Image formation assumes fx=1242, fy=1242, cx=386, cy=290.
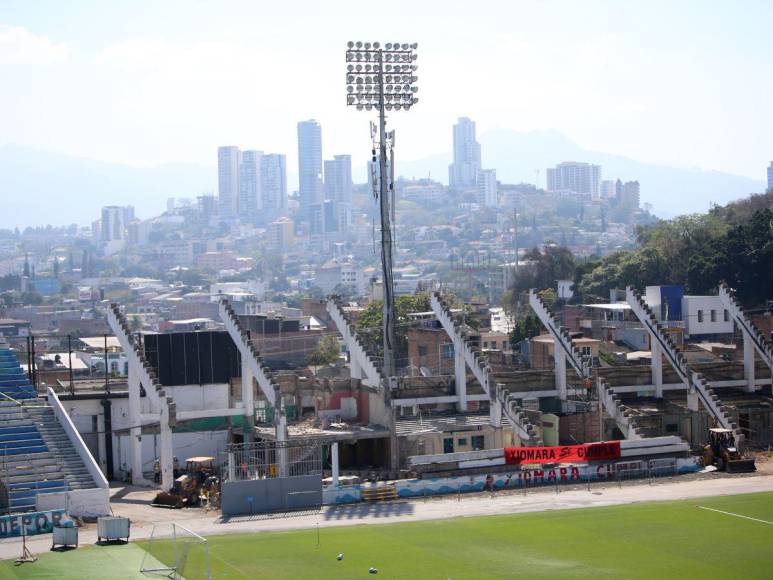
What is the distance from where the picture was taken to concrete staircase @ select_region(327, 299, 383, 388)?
161ft

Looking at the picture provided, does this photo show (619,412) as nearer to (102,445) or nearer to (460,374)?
(460,374)

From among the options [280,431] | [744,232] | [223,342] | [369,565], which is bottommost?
[369,565]

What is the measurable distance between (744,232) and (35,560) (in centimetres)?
7714

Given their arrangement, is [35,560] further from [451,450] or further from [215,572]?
[451,450]

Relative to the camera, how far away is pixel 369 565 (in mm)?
32375

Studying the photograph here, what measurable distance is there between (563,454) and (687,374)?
1025 centimetres

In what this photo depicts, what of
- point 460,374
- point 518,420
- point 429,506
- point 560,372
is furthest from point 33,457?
point 560,372

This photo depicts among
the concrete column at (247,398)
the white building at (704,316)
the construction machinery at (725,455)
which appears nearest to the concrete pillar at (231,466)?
the concrete column at (247,398)

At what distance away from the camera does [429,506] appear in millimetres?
40875

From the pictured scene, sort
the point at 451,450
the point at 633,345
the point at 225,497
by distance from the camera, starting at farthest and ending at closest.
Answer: the point at 633,345 < the point at 451,450 < the point at 225,497

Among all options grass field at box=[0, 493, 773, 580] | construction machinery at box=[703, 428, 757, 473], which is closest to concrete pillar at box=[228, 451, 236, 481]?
grass field at box=[0, 493, 773, 580]

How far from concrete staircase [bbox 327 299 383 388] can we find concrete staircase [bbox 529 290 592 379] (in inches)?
315

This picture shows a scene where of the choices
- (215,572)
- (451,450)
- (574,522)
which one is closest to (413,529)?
(574,522)

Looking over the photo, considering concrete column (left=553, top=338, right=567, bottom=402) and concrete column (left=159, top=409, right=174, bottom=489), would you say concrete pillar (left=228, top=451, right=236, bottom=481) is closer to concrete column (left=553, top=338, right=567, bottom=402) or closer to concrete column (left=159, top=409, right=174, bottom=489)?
concrete column (left=159, top=409, right=174, bottom=489)
